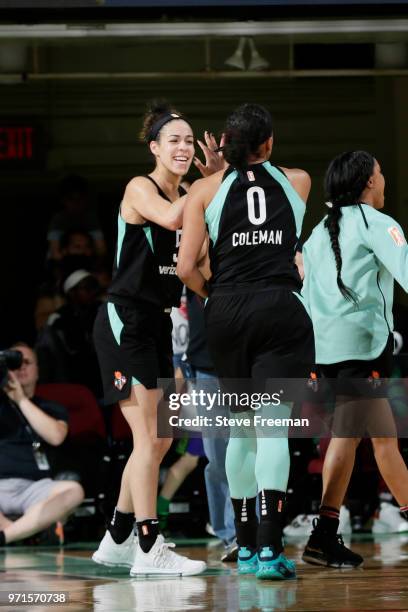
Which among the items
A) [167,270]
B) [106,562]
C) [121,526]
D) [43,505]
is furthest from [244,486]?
[43,505]

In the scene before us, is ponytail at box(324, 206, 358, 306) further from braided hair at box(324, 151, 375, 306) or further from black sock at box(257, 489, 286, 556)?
black sock at box(257, 489, 286, 556)

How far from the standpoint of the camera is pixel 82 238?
450 inches

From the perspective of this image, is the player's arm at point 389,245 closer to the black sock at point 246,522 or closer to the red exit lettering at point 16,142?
the black sock at point 246,522

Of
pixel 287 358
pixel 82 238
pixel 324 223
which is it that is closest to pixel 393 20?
pixel 324 223

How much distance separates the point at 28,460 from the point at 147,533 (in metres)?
2.73

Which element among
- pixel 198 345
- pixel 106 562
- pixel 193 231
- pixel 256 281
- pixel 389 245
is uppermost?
pixel 193 231

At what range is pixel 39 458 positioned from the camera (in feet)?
28.2

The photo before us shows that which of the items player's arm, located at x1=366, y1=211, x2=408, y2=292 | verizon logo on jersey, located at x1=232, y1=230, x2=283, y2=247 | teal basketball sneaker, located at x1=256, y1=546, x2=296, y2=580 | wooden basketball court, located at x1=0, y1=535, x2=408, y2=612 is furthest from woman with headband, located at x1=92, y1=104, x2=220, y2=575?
player's arm, located at x1=366, y1=211, x2=408, y2=292

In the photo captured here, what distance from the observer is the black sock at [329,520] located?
249 inches

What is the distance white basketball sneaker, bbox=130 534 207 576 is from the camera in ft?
19.6

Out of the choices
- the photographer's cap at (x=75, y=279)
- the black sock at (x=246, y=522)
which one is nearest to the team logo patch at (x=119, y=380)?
the black sock at (x=246, y=522)

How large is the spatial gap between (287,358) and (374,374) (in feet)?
2.78

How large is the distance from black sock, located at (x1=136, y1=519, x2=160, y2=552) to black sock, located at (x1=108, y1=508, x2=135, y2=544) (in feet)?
1.23

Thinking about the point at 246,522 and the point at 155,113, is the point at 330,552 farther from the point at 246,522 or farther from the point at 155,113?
the point at 155,113
